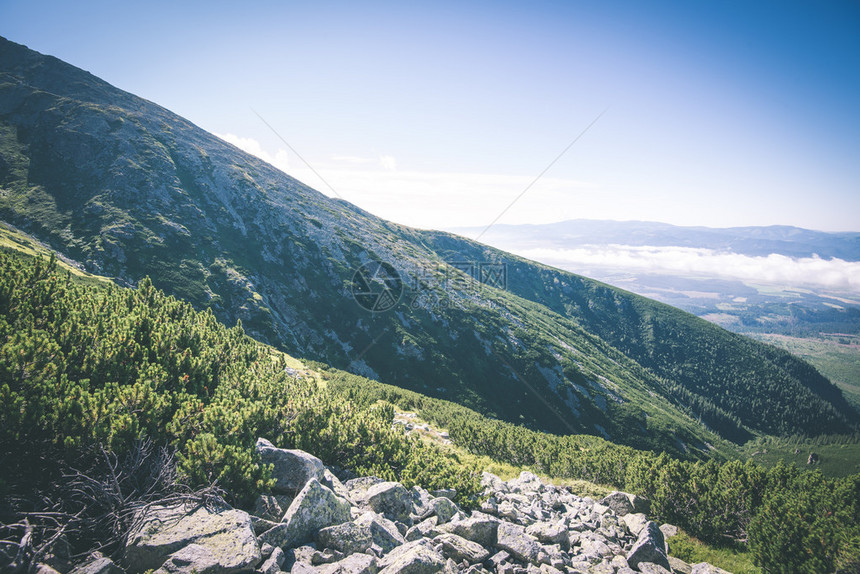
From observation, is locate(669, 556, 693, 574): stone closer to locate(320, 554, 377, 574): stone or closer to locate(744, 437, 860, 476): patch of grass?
locate(320, 554, 377, 574): stone

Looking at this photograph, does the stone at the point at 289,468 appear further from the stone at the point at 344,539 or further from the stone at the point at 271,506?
the stone at the point at 344,539

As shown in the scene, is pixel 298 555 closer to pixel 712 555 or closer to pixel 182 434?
pixel 182 434

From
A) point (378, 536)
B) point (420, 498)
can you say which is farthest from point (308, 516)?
point (420, 498)

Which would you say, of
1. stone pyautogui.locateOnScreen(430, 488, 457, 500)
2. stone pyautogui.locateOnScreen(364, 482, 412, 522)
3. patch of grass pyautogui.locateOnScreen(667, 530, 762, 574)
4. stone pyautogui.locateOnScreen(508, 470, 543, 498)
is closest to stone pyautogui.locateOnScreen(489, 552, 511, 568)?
stone pyautogui.locateOnScreen(364, 482, 412, 522)

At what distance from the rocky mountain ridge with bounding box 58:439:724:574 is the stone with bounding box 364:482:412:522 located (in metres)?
0.04

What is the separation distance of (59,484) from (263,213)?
126688 mm

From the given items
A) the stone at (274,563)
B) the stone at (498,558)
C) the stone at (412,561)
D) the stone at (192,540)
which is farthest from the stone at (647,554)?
the stone at (192,540)

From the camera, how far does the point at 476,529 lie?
479 inches

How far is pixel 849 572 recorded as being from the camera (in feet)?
39.0

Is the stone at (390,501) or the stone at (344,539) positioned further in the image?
the stone at (390,501)

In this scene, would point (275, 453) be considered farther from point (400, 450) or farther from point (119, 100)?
point (119, 100)

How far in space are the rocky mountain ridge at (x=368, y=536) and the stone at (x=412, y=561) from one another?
35mm

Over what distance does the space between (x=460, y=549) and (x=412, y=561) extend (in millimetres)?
2918

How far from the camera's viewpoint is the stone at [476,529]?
1216 cm
